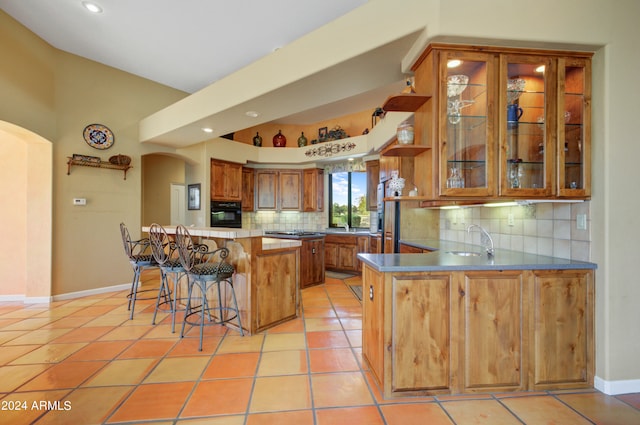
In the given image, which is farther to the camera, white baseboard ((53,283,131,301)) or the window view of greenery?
the window view of greenery

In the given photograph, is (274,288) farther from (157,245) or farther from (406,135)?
(406,135)

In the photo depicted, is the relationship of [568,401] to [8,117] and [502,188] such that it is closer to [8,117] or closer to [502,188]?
[502,188]

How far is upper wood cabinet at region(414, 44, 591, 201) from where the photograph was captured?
6.45ft

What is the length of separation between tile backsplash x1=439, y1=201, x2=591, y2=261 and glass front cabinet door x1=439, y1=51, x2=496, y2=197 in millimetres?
698

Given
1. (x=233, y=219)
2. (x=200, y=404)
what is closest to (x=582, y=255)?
(x=200, y=404)

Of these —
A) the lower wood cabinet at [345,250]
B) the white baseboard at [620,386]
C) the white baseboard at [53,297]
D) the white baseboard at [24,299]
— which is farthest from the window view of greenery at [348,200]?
the white baseboard at [24,299]

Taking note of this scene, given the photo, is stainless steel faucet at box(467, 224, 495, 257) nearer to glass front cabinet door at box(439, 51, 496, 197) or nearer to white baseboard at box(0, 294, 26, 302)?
glass front cabinet door at box(439, 51, 496, 197)

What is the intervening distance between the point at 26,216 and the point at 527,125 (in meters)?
5.97

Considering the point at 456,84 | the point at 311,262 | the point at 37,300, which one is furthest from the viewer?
the point at 311,262

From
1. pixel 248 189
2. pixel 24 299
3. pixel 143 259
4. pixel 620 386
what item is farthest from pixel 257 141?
pixel 620 386

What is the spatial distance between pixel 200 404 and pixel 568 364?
2.50m

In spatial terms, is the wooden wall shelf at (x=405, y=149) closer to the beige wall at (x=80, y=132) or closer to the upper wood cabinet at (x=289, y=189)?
the upper wood cabinet at (x=289, y=189)

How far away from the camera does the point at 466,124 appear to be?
2.07 m

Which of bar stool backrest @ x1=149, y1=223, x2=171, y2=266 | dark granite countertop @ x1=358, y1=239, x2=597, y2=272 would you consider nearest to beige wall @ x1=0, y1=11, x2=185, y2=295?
bar stool backrest @ x1=149, y1=223, x2=171, y2=266
